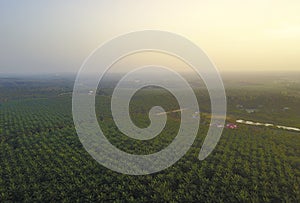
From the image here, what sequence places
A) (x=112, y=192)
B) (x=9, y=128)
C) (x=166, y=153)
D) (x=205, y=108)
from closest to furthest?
(x=112, y=192)
(x=166, y=153)
(x=9, y=128)
(x=205, y=108)

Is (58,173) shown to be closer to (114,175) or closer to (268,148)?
(114,175)

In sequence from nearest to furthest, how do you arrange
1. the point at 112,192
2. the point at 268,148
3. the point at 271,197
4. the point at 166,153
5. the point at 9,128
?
the point at 271,197
the point at 112,192
the point at 166,153
the point at 268,148
the point at 9,128

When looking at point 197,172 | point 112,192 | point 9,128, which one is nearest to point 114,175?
point 112,192

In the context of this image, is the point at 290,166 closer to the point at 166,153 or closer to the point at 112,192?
the point at 166,153

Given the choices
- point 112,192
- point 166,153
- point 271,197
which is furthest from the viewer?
point 166,153

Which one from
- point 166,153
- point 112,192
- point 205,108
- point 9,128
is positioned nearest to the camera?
point 112,192

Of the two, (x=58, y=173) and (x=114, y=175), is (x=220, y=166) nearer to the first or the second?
(x=114, y=175)

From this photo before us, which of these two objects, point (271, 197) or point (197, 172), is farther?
point (197, 172)

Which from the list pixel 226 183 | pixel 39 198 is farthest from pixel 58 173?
pixel 226 183

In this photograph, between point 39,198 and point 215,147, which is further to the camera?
point 215,147
